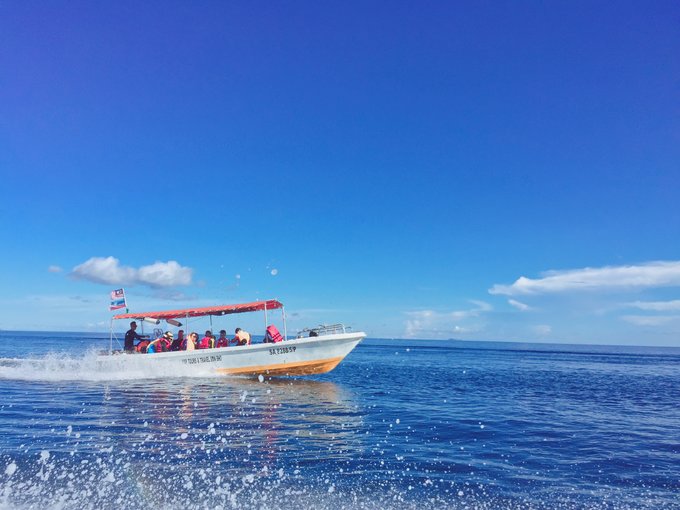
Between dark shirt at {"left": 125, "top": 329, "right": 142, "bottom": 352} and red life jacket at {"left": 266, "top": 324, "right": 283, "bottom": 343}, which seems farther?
dark shirt at {"left": 125, "top": 329, "right": 142, "bottom": 352}

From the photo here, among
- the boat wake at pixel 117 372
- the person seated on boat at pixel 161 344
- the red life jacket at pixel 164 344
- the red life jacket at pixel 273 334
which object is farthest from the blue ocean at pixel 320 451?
the red life jacket at pixel 164 344

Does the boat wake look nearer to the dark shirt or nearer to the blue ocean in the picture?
the dark shirt

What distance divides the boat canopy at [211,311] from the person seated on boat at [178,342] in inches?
39.0

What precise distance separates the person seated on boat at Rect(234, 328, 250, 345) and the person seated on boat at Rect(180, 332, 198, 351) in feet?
7.59

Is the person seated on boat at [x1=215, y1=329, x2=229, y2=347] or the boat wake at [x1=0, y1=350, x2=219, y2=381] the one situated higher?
the person seated on boat at [x1=215, y1=329, x2=229, y2=347]

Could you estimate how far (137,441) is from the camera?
406 inches

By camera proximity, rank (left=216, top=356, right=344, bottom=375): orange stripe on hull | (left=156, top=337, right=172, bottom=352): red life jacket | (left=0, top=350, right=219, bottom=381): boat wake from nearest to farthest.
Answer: (left=216, top=356, right=344, bottom=375): orange stripe on hull → (left=0, top=350, right=219, bottom=381): boat wake → (left=156, top=337, right=172, bottom=352): red life jacket

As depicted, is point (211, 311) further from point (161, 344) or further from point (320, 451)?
point (320, 451)

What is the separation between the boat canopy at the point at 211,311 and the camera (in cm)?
2294

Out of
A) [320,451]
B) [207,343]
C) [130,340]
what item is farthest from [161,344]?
[320,451]

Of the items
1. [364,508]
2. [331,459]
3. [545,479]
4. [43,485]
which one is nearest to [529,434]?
[545,479]

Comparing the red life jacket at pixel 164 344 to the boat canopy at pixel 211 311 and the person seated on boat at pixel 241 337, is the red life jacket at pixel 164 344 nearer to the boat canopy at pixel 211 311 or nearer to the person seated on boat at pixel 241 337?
the boat canopy at pixel 211 311

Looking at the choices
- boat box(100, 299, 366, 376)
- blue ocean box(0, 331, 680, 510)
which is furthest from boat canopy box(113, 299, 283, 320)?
blue ocean box(0, 331, 680, 510)

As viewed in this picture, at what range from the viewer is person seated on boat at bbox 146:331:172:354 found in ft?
77.8
